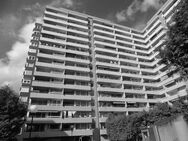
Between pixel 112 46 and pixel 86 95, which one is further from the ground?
pixel 112 46

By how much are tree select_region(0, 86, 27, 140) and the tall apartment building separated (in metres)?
7.65

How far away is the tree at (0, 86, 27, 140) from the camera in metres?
19.0

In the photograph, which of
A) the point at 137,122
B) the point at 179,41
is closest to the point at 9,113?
the point at 137,122

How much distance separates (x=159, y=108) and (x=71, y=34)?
106 feet

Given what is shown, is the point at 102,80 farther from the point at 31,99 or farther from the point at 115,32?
the point at 115,32

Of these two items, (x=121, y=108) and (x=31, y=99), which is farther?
(x=121, y=108)

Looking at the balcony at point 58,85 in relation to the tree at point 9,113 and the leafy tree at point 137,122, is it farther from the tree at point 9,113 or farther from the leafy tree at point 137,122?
the leafy tree at point 137,122

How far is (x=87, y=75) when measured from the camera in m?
40.2

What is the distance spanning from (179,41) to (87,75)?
32438mm

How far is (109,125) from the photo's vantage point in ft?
103

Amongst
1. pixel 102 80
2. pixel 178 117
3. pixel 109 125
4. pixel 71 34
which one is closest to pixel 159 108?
pixel 109 125

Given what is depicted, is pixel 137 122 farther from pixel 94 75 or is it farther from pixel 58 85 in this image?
pixel 58 85

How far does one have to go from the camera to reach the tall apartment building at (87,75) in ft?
105

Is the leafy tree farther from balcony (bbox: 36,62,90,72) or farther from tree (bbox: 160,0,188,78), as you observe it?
tree (bbox: 160,0,188,78)
